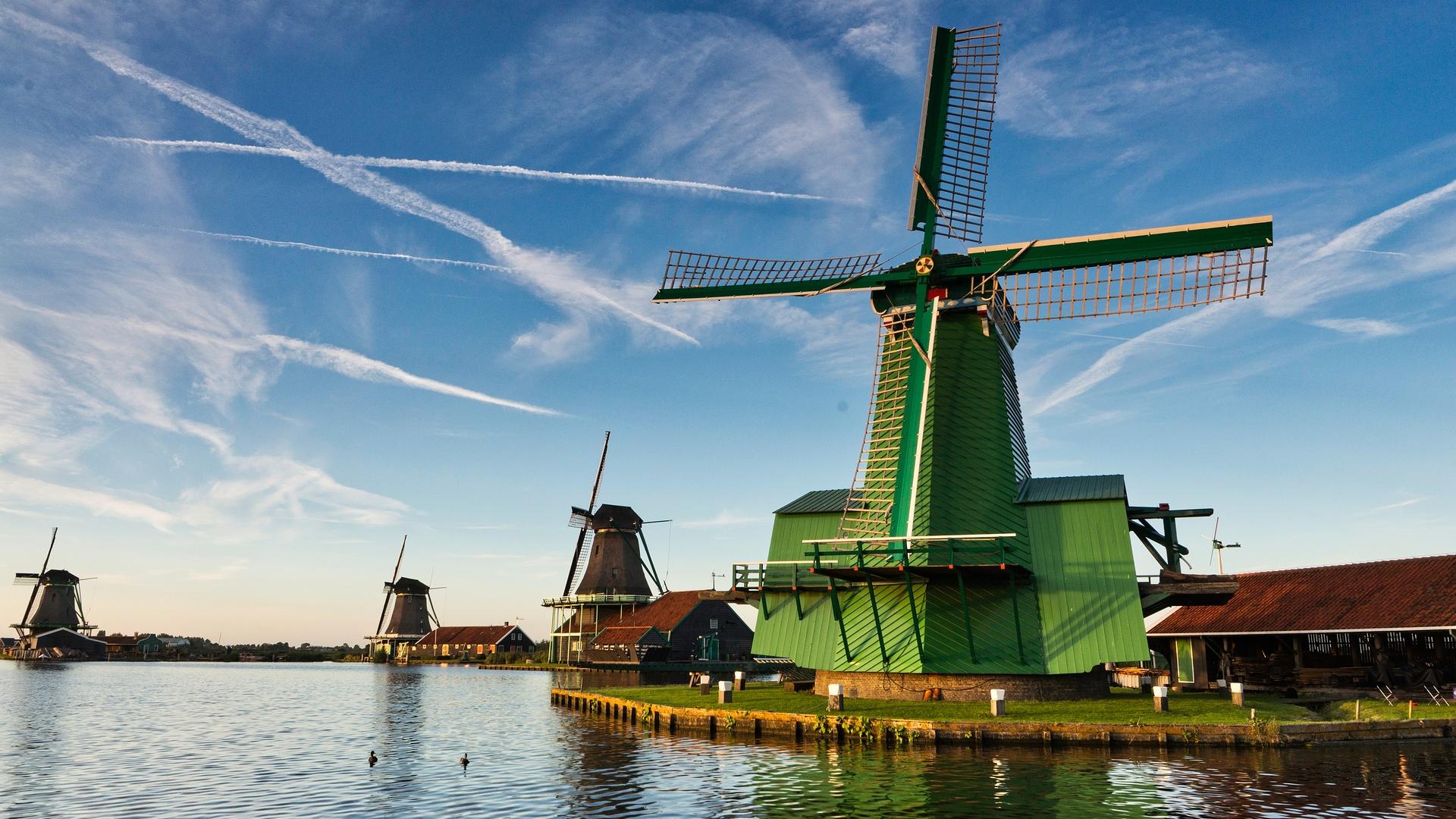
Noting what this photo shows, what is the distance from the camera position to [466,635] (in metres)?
117

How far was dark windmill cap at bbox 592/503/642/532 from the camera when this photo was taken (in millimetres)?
82312

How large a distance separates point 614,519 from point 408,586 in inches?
1897

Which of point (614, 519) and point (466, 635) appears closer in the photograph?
point (614, 519)

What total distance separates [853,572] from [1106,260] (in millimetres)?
12162

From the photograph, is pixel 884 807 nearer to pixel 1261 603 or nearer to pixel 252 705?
pixel 1261 603

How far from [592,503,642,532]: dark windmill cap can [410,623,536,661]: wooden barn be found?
38498 mm

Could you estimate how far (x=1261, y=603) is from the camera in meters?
37.8

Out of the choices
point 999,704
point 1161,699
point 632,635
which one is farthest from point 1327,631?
point 632,635

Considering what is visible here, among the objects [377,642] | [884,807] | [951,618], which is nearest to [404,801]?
[884,807]

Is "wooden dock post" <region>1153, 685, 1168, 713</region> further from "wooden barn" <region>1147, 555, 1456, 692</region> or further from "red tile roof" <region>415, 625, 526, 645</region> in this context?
"red tile roof" <region>415, 625, 526, 645</region>

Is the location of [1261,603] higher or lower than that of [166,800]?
higher

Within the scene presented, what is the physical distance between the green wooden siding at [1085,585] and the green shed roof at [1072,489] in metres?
0.21

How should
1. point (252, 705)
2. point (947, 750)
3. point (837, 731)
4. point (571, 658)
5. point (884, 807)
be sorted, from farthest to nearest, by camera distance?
point (571, 658), point (252, 705), point (837, 731), point (947, 750), point (884, 807)

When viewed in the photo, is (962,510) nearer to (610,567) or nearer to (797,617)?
(797,617)
